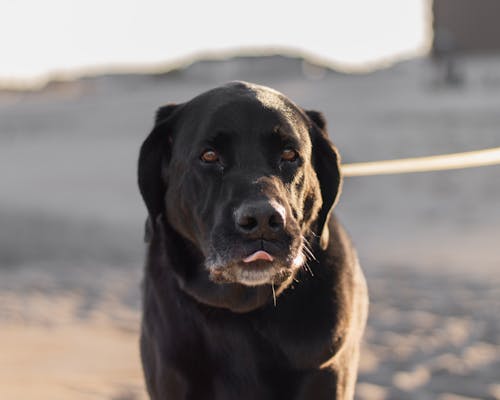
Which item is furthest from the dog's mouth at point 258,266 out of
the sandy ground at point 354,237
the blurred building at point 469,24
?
the blurred building at point 469,24

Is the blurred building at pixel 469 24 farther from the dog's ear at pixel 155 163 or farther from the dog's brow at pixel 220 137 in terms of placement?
the dog's brow at pixel 220 137

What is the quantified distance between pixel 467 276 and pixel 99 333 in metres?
4.05

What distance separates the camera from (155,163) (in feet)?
8.80

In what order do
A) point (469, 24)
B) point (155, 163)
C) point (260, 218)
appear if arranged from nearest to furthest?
point (260, 218)
point (155, 163)
point (469, 24)

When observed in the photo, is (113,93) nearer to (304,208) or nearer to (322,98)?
(322,98)

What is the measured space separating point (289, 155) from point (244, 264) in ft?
1.33

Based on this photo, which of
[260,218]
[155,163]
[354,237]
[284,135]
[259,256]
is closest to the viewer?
[260,218]

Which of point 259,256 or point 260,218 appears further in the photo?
point 259,256

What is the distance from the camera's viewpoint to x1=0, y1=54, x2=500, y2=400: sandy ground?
471cm

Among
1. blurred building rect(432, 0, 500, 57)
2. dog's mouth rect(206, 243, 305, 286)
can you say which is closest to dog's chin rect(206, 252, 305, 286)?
dog's mouth rect(206, 243, 305, 286)

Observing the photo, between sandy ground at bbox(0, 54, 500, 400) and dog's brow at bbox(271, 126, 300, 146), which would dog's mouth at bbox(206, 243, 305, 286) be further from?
sandy ground at bbox(0, 54, 500, 400)

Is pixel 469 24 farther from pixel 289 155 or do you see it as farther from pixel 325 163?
pixel 289 155

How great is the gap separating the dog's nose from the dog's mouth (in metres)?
0.08

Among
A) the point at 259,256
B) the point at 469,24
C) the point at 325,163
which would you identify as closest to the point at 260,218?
the point at 259,256
